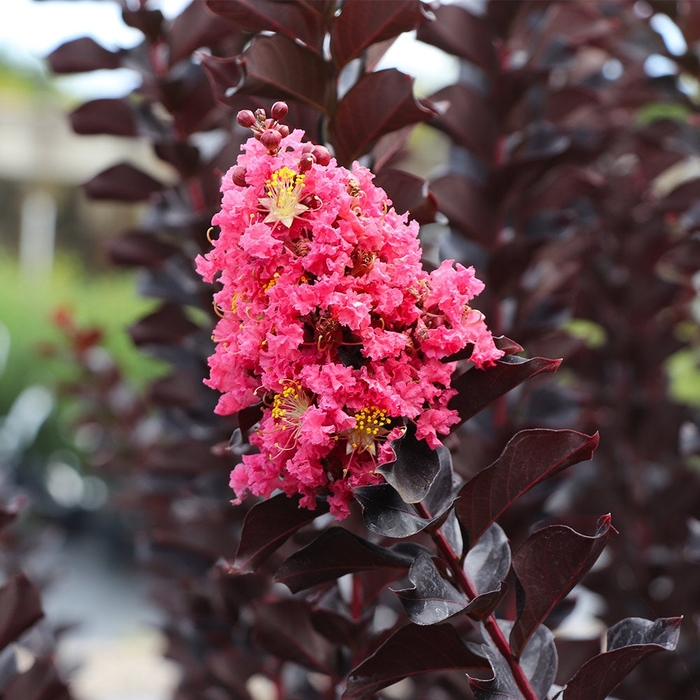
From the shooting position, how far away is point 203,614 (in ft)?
4.95

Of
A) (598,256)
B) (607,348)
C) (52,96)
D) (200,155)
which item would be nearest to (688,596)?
(607,348)

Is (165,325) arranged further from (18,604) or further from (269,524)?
(269,524)

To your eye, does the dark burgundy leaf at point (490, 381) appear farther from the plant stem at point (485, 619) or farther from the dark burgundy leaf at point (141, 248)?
the dark burgundy leaf at point (141, 248)

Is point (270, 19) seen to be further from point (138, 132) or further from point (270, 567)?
point (270, 567)

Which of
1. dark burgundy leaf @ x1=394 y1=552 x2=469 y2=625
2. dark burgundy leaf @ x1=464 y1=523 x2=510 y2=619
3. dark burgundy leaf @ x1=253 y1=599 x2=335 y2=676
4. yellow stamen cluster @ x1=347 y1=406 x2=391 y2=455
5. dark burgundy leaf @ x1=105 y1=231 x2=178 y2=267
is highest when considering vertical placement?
yellow stamen cluster @ x1=347 y1=406 x2=391 y2=455

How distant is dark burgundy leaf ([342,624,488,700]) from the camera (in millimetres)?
757

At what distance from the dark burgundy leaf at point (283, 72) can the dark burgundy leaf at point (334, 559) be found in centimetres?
48

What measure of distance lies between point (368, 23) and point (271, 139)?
0.28 meters

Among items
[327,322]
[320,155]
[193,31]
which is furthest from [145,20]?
[327,322]

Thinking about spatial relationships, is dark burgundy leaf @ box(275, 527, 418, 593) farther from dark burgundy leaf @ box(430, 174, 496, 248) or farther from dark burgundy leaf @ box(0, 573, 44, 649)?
dark burgundy leaf @ box(430, 174, 496, 248)

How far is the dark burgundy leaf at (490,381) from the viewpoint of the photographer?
0.74 metres

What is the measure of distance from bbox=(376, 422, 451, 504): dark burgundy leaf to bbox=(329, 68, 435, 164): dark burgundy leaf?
1.18 ft

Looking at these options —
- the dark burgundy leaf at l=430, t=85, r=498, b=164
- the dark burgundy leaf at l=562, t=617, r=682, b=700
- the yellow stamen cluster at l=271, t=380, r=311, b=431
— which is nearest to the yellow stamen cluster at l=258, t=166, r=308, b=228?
the yellow stamen cluster at l=271, t=380, r=311, b=431

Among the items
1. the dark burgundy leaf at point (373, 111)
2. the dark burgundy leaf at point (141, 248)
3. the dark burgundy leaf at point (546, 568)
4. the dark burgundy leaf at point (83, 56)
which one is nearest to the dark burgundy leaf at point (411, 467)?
the dark burgundy leaf at point (546, 568)
